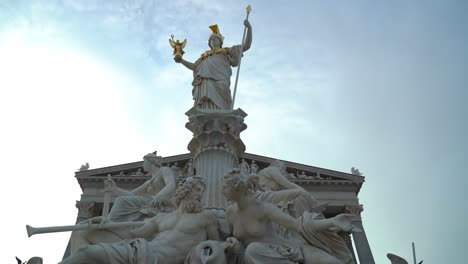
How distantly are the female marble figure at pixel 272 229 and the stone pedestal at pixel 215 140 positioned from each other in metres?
2.04

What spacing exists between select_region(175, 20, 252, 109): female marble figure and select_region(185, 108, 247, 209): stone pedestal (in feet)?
2.90

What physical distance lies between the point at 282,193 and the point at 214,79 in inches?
143

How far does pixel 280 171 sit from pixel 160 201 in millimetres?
1980

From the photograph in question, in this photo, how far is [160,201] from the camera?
675 cm

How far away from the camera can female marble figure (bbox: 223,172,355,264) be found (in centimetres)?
516

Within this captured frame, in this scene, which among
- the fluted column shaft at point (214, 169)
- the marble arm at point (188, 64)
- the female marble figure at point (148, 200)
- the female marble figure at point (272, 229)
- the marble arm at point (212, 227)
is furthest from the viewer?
the marble arm at point (188, 64)

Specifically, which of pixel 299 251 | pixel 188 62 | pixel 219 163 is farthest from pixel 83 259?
pixel 188 62

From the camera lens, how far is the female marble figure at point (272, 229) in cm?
516

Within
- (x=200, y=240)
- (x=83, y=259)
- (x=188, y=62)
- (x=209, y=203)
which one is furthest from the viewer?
(x=188, y=62)


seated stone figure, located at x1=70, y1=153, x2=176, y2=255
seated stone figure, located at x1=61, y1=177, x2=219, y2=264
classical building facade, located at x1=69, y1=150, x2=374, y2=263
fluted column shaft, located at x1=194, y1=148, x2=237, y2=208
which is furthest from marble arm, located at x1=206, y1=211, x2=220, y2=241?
classical building facade, located at x1=69, y1=150, x2=374, y2=263

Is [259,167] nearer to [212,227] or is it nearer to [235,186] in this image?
[212,227]

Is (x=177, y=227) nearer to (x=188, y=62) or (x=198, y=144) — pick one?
(x=198, y=144)

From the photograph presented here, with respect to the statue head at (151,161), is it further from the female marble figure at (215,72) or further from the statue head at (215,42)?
the statue head at (215,42)

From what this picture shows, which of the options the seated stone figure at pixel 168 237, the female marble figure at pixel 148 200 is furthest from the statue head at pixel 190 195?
the female marble figure at pixel 148 200
